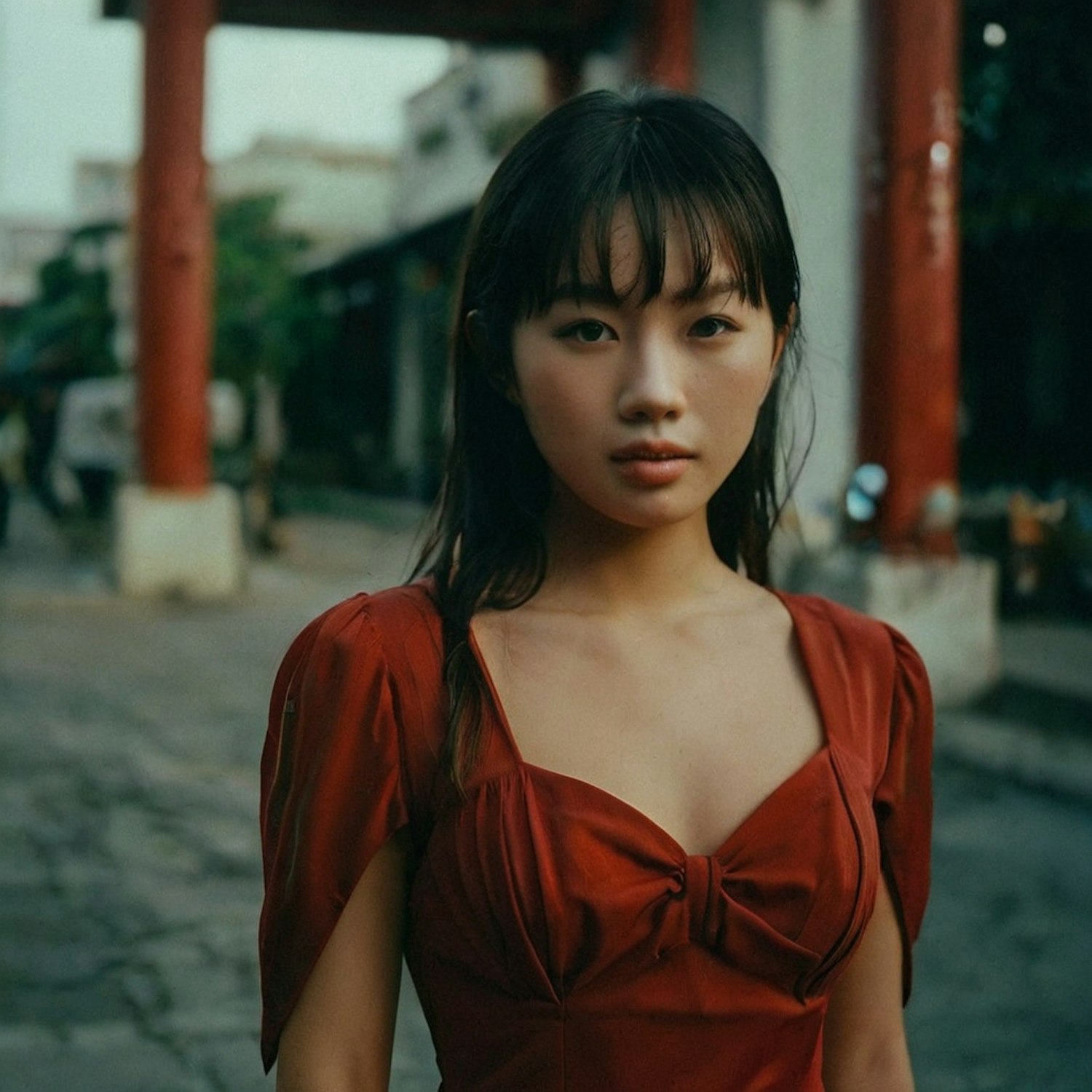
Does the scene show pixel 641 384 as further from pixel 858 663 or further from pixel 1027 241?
pixel 1027 241

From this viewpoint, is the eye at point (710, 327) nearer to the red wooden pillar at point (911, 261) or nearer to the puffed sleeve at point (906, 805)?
the puffed sleeve at point (906, 805)

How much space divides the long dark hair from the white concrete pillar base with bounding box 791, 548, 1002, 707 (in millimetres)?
4822

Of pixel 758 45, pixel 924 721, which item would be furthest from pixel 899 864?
pixel 758 45

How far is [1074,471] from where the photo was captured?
36.0 ft

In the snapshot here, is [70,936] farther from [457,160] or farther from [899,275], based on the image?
[457,160]

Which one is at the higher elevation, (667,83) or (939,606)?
(667,83)

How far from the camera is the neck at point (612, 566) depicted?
4.76 ft

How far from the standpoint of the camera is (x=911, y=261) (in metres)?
6.20

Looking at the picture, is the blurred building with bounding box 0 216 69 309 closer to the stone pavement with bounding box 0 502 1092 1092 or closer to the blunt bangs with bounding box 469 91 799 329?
the stone pavement with bounding box 0 502 1092 1092

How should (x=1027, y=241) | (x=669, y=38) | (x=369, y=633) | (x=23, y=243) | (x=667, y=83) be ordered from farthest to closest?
(x=23, y=243), (x=1027, y=241), (x=669, y=38), (x=667, y=83), (x=369, y=633)

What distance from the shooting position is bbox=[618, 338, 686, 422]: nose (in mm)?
1296

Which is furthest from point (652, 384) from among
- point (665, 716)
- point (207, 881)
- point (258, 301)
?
point (258, 301)

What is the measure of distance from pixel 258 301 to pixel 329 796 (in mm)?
17431

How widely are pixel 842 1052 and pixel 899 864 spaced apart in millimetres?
190
